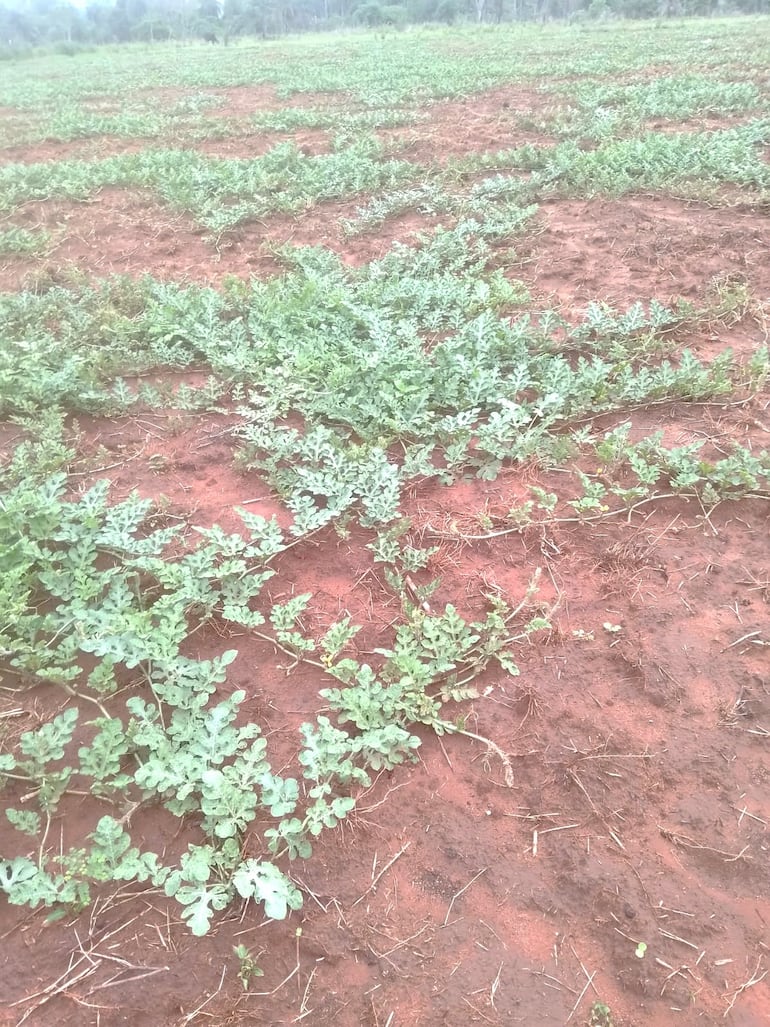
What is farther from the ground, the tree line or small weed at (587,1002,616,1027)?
the tree line

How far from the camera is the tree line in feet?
127

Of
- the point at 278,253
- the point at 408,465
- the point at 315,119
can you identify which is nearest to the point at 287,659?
the point at 408,465

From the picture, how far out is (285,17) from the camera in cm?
5266

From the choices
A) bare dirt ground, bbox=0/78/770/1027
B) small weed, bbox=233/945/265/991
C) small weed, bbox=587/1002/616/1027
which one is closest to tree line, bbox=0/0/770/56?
bare dirt ground, bbox=0/78/770/1027

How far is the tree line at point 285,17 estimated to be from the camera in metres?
38.8

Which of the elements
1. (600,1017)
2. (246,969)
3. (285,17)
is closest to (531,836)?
(600,1017)

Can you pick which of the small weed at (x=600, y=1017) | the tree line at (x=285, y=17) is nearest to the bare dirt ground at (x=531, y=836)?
the small weed at (x=600, y=1017)

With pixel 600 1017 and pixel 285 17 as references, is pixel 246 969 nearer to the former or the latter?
pixel 600 1017

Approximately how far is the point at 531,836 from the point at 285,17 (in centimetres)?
6529

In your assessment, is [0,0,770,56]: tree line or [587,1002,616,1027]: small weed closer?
[587,1002,616,1027]: small weed

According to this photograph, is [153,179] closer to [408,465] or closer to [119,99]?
[408,465]

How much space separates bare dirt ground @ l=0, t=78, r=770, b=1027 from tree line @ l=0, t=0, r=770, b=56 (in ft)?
149

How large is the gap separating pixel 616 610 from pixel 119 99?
2038 cm

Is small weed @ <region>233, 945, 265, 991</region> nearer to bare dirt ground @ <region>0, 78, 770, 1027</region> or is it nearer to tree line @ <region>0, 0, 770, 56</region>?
bare dirt ground @ <region>0, 78, 770, 1027</region>
